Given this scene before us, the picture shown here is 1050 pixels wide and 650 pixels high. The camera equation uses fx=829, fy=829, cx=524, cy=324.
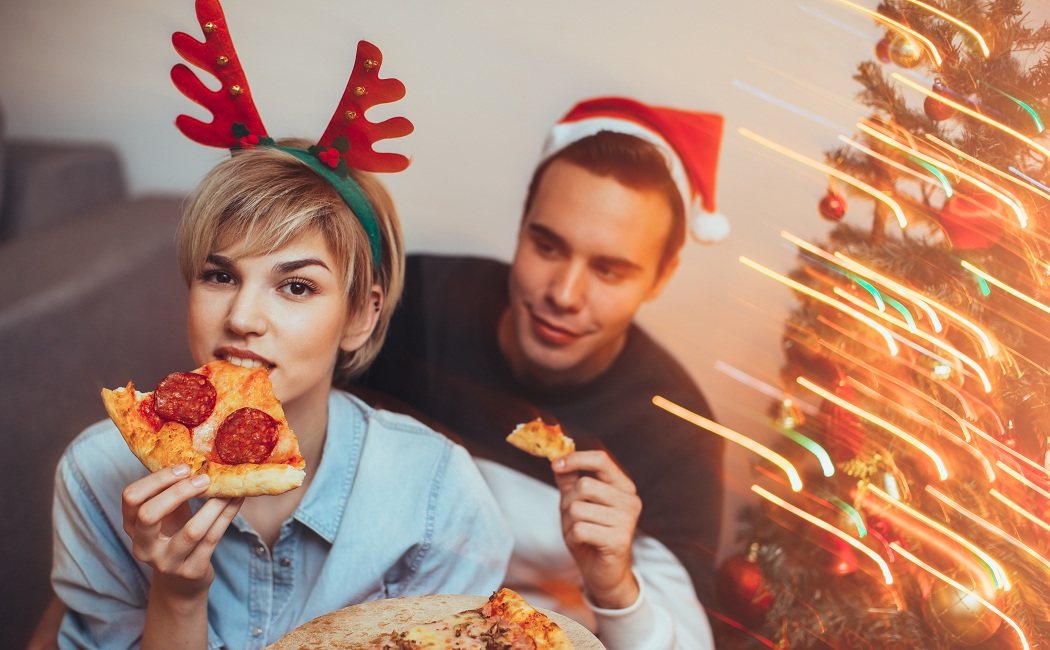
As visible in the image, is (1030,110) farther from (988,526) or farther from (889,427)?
(988,526)

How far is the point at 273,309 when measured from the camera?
145cm

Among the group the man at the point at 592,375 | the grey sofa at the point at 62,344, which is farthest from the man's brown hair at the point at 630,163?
the grey sofa at the point at 62,344

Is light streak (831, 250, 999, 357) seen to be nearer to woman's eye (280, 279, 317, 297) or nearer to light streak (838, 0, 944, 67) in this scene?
light streak (838, 0, 944, 67)

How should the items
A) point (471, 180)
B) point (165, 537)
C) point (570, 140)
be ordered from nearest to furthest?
point (165, 537) < point (570, 140) < point (471, 180)

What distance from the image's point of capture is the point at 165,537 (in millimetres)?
1331

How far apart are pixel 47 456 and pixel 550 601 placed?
1.21 m

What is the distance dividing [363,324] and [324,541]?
0.43m

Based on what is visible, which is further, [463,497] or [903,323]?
[463,497]

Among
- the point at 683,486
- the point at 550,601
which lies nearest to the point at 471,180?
the point at 683,486

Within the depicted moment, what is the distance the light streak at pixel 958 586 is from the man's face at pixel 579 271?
26.8 inches

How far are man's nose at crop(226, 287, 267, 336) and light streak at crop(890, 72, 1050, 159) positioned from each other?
4.13 ft

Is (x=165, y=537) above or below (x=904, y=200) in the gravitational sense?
below

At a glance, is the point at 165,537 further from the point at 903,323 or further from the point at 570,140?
the point at 903,323

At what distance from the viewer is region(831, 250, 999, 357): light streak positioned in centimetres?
156
